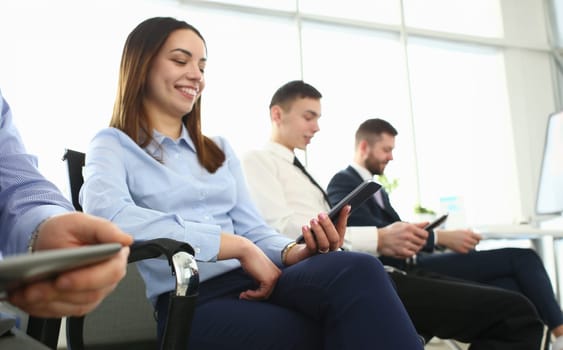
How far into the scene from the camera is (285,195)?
7.63 ft

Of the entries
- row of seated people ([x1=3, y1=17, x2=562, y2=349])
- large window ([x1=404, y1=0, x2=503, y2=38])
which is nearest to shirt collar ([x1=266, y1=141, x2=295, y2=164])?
row of seated people ([x1=3, y1=17, x2=562, y2=349])

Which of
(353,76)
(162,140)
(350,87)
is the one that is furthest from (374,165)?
(353,76)

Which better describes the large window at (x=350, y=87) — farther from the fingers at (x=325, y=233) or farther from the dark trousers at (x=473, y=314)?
the fingers at (x=325, y=233)

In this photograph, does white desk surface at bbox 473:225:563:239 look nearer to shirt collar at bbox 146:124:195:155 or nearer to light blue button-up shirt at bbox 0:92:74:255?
shirt collar at bbox 146:124:195:155

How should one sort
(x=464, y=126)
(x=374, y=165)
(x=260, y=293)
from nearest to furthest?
1. (x=260, y=293)
2. (x=374, y=165)
3. (x=464, y=126)

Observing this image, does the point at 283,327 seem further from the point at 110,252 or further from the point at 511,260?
the point at 511,260

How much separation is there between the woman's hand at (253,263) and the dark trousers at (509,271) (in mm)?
1518

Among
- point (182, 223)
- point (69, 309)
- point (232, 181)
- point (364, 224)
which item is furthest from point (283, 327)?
point (364, 224)

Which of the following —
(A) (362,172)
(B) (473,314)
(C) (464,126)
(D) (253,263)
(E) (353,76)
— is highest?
(E) (353,76)

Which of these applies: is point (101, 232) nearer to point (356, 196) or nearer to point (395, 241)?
point (356, 196)

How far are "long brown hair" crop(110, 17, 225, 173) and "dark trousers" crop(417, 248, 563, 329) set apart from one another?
1433 mm

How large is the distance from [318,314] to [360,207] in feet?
4.74

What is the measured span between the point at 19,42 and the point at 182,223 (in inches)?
128

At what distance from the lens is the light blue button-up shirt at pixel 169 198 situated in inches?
48.1
